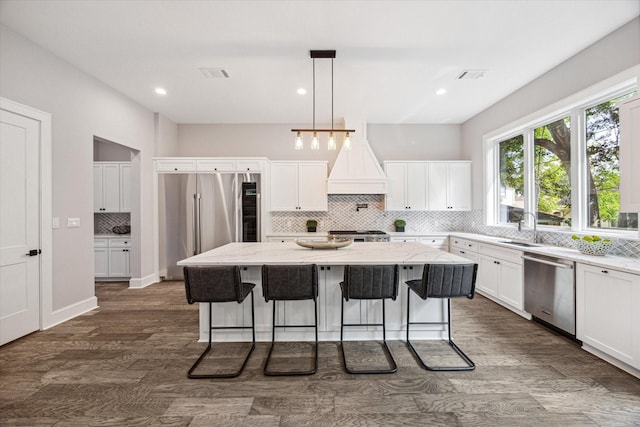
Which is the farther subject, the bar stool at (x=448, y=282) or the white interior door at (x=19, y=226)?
the white interior door at (x=19, y=226)

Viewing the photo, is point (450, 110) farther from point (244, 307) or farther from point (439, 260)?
point (244, 307)

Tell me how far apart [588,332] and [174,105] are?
6.13m

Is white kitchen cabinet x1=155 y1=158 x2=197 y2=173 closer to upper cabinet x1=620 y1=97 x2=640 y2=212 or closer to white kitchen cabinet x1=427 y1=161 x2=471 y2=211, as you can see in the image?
white kitchen cabinet x1=427 y1=161 x2=471 y2=211

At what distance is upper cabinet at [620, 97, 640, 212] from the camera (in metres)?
2.26

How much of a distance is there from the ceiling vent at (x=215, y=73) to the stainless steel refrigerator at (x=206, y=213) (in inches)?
69.2

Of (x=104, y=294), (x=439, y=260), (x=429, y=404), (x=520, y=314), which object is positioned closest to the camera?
(x=429, y=404)

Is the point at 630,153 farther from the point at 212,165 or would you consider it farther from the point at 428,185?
the point at 212,165

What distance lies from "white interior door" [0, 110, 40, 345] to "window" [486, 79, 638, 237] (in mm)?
6011

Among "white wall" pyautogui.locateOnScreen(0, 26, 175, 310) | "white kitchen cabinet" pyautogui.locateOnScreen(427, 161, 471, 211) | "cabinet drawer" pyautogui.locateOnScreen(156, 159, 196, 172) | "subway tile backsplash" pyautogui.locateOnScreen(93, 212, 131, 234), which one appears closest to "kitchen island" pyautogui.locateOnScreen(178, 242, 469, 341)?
"white wall" pyautogui.locateOnScreen(0, 26, 175, 310)

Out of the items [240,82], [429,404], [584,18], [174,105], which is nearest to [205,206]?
[174,105]

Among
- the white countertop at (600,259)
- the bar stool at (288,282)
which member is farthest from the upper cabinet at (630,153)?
the bar stool at (288,282)

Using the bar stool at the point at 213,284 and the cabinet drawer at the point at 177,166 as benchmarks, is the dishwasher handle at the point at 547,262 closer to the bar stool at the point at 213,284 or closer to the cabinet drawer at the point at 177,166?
the bar stool at the point at 213,284

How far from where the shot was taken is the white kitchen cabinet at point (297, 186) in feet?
17.9

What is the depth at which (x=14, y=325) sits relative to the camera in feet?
9.41
